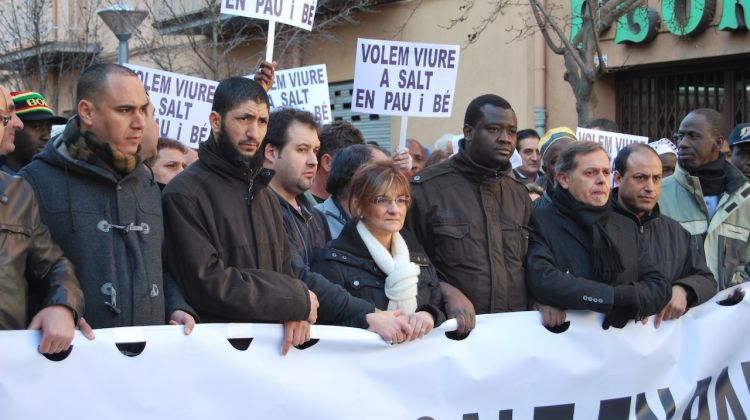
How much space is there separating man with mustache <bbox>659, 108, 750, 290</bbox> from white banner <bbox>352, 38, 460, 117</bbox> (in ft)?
6.35

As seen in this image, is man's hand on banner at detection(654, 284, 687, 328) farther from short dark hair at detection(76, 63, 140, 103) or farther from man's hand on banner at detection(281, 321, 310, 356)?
short dark hair at detection(76, 63, 140, 103)

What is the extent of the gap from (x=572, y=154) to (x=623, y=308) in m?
0.82

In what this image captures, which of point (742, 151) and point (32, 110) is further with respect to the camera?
point (742, 151)

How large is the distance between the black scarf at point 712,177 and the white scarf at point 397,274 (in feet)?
8.42

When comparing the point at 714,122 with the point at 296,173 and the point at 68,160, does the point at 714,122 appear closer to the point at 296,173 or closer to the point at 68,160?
the point at 296,173

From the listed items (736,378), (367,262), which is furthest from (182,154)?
(736,378)

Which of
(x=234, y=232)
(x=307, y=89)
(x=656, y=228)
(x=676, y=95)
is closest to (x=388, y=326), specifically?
(x=234, y=232)

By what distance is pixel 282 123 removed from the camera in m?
5.01

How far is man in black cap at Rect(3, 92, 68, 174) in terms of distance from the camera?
601 cm

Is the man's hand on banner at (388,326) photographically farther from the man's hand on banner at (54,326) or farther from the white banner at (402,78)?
the white banner at (402,78)

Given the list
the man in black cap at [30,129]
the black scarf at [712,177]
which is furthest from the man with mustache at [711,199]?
the man in black cap at [30,129]

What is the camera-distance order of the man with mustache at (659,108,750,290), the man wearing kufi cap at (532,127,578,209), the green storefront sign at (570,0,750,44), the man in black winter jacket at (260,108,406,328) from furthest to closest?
1. the green storefront sign at (570,0,750,44)
2. the man wearing kufi cap at (532,127,578,209)
3. the man with mustache at (659,108,750,290)
4. the man in black winter jacket at (260,108,406,328)

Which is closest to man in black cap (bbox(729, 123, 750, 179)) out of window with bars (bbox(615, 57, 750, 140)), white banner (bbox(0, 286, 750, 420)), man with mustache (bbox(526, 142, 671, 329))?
white banner (bbox(0, 286, 750, 420))

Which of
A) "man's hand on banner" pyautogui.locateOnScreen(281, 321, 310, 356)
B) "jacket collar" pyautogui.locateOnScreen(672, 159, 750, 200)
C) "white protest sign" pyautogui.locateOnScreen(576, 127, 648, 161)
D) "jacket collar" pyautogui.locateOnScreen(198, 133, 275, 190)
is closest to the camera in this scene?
"man's hand on banner" pyautogui.locateOnScreen(281, 321, 310, 356)
